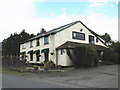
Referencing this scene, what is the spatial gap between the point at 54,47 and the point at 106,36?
94.9 feet

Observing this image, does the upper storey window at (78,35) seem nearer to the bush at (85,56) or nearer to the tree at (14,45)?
the bush at (85,56)

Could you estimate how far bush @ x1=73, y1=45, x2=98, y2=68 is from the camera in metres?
21.2

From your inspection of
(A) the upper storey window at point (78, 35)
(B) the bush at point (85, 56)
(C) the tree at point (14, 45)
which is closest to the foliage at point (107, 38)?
(A) the upper storey window at point (78, 35)

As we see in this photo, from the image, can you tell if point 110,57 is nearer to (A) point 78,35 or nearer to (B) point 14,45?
(A) point 78,35

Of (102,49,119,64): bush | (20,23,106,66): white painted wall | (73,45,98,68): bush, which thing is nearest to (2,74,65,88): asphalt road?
(73,45,98,68): bush

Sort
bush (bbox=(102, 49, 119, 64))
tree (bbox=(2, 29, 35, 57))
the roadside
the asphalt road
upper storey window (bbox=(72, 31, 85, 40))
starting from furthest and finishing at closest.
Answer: tree (bbox=(2, 29, 35, 57)), upper storey window (bbox=(72, 31, 85, 40)), bush (bbox=(102, 49, 119, 64)), the roadside, the asphalt road

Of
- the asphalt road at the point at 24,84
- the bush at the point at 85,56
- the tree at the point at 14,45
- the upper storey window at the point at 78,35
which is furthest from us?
the tree at the point at 14,45

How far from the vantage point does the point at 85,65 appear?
70.6ft

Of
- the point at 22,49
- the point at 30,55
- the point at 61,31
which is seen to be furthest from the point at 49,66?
the point at 22,49

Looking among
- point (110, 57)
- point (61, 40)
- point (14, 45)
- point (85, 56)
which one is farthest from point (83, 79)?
point (14, 45)

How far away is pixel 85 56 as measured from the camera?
69.2 feet

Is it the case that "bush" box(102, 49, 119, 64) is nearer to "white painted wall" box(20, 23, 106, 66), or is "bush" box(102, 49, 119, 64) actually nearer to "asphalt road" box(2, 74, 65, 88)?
"white painted wall" box(20, 23, 106, 66)

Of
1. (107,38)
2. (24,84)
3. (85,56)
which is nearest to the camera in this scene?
(24,84)

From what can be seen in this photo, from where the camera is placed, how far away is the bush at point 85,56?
833 inches
